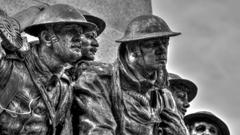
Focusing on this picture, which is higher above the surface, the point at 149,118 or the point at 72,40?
the point at 72,40

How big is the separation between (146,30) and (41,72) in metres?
1.54

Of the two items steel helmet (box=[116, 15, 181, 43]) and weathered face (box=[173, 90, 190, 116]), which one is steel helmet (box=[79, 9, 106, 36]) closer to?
steel helmet (box=[116, 15, 181, 43])

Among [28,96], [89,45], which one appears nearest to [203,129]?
[89,45]

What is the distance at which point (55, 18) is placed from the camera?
14.4 m

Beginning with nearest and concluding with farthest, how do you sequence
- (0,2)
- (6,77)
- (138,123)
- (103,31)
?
1. (6,77)
2. (138,123)
3. (0,2)
4. (103,31)

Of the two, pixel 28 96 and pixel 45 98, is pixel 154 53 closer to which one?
pixel 45 98

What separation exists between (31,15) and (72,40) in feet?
4.22

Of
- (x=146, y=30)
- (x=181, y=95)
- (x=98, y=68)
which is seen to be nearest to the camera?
(x=98, y=68)

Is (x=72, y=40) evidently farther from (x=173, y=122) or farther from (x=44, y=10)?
(x=173, y=122)

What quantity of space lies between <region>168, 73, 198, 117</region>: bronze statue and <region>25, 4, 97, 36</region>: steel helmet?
2.86 meters

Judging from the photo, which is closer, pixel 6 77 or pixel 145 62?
pixel 6 77

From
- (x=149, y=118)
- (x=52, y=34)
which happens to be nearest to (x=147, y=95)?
(x=149, y=118)

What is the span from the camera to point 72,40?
47.3 feet

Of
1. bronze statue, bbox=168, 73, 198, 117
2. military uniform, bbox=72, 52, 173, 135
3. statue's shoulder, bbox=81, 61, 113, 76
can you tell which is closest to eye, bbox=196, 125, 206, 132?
bronze statue, bbox=168, 73, 198, 117
